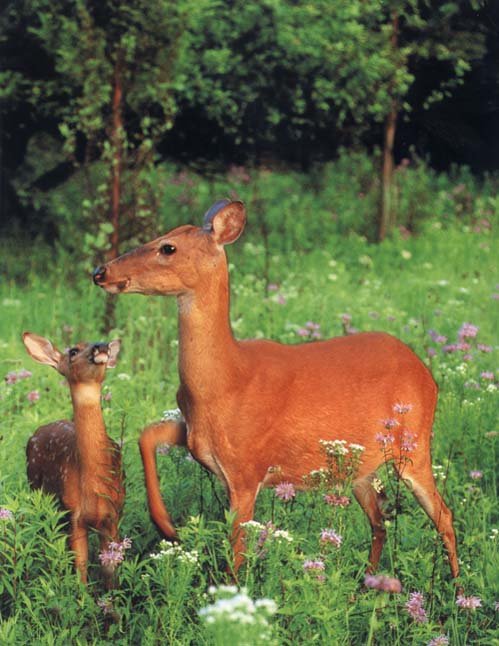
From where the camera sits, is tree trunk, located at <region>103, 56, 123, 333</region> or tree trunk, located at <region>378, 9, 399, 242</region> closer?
tree trunk, located at <region>103, 56, 123, 333</region>

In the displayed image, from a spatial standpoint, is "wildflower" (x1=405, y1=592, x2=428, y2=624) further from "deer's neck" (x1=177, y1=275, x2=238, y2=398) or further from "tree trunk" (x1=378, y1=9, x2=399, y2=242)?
"tree trunk" (x1=378, y1=9, x2=399, y2=242)

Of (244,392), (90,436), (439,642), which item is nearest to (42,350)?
(90,436)

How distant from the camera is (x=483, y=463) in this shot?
20.1 ft

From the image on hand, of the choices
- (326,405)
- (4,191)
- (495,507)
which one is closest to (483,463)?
(495,507)

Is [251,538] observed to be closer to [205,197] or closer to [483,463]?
[483,463]

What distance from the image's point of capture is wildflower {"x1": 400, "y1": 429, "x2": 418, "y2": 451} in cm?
437

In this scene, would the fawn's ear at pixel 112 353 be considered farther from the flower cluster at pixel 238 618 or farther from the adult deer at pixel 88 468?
the flower cluster at pixel 238 618

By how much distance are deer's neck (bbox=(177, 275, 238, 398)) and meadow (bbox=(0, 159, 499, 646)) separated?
11.8 inches

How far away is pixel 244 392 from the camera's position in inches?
177

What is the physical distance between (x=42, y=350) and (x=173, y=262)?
833 millimetres

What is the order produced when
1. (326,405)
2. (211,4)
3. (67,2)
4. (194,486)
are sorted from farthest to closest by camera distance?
(211,4), (67,2), (194,486), (326,405)

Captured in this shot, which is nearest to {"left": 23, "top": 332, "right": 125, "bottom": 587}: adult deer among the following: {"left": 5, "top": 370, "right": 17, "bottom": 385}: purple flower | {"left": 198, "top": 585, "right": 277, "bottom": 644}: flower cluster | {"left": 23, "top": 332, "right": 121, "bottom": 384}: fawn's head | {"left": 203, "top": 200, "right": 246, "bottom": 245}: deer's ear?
{"left": 23, "top": 332, "right": 121, "bottom": 384}: fawn's head

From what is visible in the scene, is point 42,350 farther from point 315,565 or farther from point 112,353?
point 315,565

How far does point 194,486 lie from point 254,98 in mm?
7670
